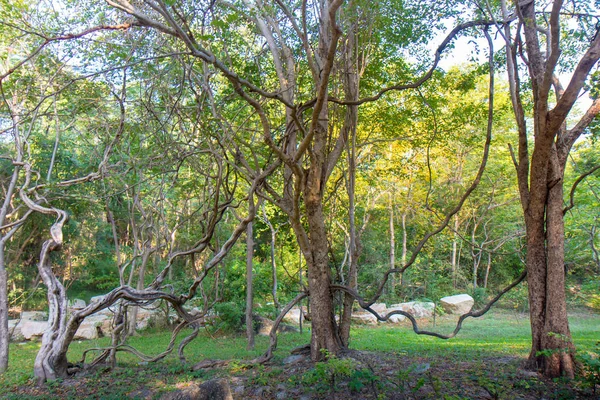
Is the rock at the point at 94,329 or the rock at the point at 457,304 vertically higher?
the rock at the point at 457,304

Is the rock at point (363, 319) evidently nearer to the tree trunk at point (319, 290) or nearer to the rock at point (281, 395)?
the tree trunk at point (319, 290)

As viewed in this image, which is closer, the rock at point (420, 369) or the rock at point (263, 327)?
the rock at point (420, 369)

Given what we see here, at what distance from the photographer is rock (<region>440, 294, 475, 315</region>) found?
53.3ft

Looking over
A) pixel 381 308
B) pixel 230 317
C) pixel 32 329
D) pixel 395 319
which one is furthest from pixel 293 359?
pixel 395 319

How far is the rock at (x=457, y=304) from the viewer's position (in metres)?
16.2

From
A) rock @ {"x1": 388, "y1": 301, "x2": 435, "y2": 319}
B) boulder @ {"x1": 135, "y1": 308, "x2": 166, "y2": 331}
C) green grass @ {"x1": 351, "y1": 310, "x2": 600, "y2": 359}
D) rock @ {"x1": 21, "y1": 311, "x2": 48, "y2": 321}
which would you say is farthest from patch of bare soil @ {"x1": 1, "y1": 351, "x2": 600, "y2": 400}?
rock @ {"x1": 388, "y1": 301, "x2": 435, "y2": 319}

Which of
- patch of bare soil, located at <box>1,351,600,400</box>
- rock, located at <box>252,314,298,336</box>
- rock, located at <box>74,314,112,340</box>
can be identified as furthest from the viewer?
rock, located at <box>74,314,112,340</box>

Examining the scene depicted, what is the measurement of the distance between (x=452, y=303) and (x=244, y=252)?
8.33 metres

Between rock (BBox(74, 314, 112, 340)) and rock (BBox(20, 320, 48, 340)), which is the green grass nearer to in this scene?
rock (BBox(74, 314, 112, 340))

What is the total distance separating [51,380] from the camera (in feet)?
16.4

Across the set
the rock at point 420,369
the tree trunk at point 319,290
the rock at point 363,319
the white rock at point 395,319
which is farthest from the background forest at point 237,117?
the rock at point 363,319

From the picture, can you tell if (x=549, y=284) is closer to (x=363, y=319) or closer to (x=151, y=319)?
(x=363, y=319)

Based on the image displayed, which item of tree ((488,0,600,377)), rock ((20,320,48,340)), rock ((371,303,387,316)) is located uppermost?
tree ((488,0,600,377))

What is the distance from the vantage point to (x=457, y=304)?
16.2 meters
